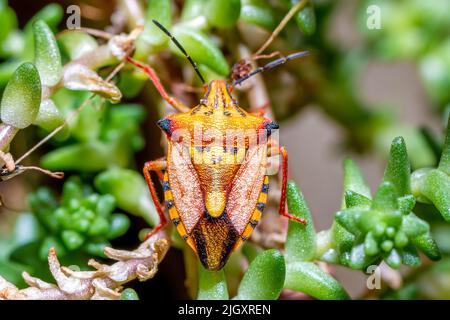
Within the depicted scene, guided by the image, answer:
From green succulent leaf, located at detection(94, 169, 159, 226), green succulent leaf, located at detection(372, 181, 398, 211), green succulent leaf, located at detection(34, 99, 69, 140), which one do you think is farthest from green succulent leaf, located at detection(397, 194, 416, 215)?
green succulent leaf, located at detection(34, 99, 69, 140)

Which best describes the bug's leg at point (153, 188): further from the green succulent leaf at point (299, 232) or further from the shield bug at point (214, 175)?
A: the green succulent leaf at point (299, 232)

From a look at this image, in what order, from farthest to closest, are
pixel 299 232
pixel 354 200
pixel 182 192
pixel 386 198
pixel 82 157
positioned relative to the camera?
pixel 82 157
pixel 182 192
pixel 299 232
pixel 354 200
pixel 386 198

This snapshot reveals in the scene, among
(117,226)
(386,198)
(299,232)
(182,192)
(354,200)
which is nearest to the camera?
(386,198)

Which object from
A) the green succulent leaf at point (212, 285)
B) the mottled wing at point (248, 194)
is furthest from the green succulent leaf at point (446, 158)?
the green succulent leaf at point (212, 285)

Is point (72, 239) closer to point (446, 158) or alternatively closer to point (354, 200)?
point (354, 200)

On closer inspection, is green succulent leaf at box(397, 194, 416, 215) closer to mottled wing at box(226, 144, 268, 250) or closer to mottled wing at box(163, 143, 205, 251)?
mottled wing at box(226, 144, 268, 250)

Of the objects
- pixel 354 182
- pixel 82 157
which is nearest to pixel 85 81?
pixel 82 157
